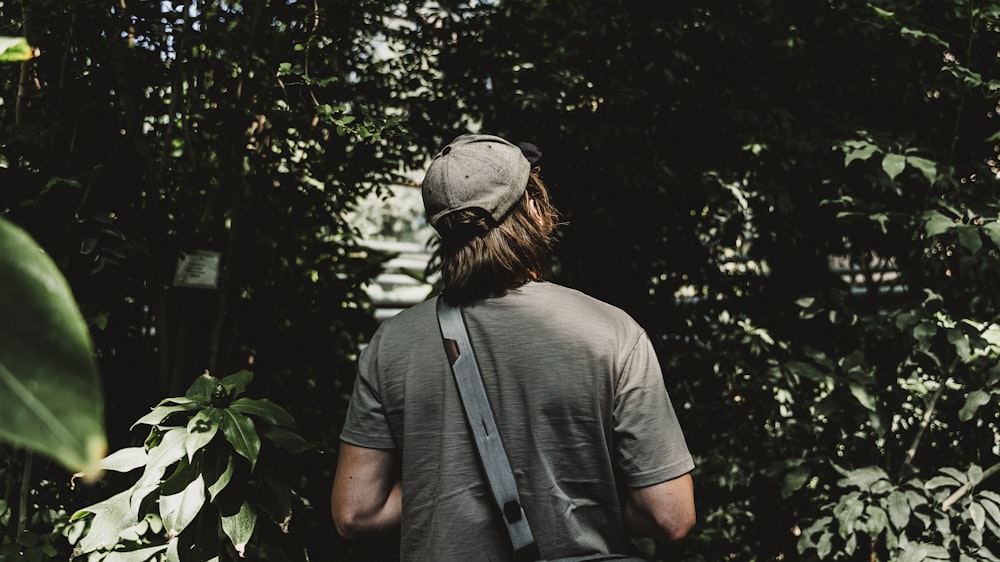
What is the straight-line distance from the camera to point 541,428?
1568 millimetres

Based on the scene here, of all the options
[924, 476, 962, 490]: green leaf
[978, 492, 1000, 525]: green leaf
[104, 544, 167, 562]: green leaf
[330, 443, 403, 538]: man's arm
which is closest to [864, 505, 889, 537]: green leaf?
[924, 476, 962, 490]: green leaf

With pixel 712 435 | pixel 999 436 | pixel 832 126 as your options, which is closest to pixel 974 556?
pixel 999 436

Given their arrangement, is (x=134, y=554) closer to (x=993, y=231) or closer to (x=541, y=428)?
(x=541, y=428)

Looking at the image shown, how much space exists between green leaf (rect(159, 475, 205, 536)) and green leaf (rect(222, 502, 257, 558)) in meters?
0.10

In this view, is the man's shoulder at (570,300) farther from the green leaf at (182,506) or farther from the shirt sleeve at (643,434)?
the green leaf at (182,506)

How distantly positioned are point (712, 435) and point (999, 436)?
128 cm

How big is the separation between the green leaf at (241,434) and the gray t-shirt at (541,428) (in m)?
0.69

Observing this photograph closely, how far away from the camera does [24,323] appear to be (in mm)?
271

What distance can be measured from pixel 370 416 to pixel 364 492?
189 millimetres

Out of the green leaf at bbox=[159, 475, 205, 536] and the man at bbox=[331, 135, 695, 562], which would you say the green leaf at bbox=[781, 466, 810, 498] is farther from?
the green leaf at bbox=[159, 475, 205, 536]

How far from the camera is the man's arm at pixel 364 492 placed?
1.70m

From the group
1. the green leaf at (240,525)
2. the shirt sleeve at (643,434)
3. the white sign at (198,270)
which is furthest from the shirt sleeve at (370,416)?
the white sign at (198,270)

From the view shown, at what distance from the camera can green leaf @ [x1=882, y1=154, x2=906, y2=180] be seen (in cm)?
266

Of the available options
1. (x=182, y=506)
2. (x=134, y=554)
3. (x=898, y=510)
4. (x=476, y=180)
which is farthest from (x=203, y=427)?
(x=898, y=510)
